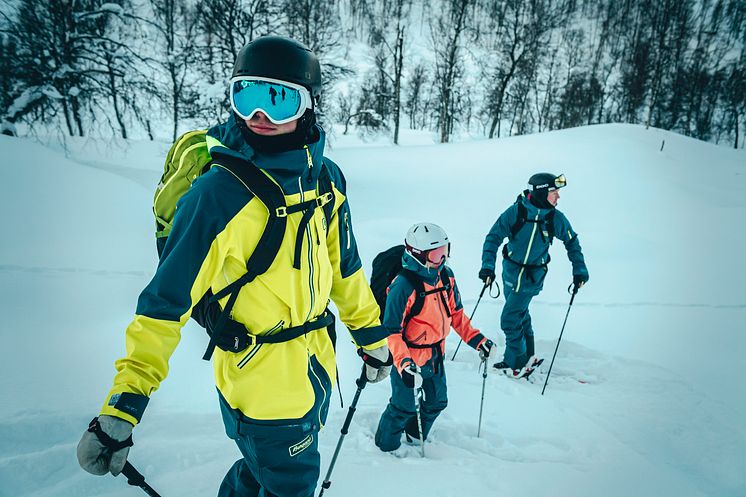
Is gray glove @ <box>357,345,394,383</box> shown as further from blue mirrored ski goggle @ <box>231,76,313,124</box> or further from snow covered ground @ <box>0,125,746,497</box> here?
blue mirrored ski goggle @ <box>231,76,313,124</box>

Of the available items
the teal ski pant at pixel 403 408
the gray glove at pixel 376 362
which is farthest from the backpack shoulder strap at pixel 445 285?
the gray glove at pixel 376 362

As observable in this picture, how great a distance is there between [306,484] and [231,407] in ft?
1.61

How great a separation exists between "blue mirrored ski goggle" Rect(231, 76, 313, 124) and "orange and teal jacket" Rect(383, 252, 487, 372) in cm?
183

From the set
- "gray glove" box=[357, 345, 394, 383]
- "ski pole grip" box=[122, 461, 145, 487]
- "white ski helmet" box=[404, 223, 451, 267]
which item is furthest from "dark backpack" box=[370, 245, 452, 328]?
"ski pole grip" box=[122, 461, 145, 487]

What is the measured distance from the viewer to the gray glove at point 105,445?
1.29 metres

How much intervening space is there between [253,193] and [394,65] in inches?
1123

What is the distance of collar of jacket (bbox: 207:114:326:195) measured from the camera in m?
1.61

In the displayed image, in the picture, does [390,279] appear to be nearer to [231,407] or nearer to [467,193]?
[231,407]

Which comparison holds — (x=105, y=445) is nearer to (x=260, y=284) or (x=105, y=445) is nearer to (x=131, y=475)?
(x=131, y=475)

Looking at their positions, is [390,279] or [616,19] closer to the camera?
[390,279]

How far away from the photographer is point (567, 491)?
289cm

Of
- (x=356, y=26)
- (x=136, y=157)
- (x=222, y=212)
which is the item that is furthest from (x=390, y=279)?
(x=356, y=26)

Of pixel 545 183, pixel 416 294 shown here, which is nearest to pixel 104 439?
pixel 416 294

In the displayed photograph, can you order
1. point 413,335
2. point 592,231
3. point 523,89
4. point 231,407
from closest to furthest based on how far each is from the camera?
point 231,407
point 413,335
point 592,231
point 523,89
